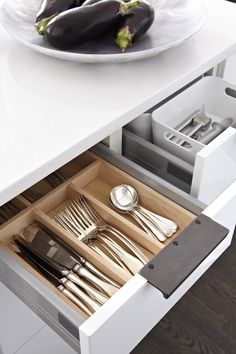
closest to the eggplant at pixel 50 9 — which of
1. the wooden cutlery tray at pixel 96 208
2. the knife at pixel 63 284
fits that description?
the wooden cutlery tray at pixel 96 208

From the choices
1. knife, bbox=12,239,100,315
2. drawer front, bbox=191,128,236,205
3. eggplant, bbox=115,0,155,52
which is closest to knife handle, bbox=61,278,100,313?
knife, bbox=12,239,100,315

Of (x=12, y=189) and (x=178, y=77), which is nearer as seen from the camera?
(x=12, y=189)

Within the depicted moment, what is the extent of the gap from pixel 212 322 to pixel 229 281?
14cm

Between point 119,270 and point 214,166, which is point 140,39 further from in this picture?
point 119,270

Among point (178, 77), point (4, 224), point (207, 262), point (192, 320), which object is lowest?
point (192, 320)

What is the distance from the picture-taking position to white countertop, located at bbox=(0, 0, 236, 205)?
65 centimetres

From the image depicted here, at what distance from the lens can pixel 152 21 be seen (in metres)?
0.82

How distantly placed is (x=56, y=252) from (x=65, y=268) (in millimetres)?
30

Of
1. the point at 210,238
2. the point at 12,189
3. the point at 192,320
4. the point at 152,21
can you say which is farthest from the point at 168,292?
the point at 192,320

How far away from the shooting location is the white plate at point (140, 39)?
78 cm

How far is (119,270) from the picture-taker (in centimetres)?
73

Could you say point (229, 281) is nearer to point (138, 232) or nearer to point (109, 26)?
point (138, 232)

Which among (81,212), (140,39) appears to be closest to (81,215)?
(81,212)

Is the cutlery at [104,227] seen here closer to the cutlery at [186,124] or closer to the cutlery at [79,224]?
the cutlery at [79,224]
